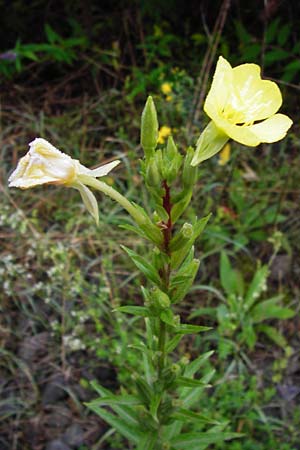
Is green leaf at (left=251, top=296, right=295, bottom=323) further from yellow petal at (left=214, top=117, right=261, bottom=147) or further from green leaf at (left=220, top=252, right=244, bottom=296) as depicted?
yellow petal at (left=214, top=117, right=261, bottom=147)

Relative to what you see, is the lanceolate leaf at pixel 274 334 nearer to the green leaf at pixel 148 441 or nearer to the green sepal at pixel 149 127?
the green leaf at pixel 148 441

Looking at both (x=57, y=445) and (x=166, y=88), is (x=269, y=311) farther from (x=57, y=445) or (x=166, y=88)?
(x=166, y=88)

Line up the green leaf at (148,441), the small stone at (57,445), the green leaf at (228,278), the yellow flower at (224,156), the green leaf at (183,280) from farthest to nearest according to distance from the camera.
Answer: the yellow flower at (224,156) < the green leaf at (228,278) < the small stone at (57,445) < the green leaf at (148,441) < the green leaf at (183,280)

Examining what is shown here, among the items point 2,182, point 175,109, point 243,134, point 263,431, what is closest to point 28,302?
point 2,182

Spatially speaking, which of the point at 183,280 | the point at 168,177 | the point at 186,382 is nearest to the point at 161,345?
the point at 186,382

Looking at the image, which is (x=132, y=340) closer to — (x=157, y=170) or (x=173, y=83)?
(x=157, y=170)

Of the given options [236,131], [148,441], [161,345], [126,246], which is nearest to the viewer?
[236,131]

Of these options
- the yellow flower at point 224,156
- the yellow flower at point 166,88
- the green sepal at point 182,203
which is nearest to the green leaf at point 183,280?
the green sepal at point 182,203
